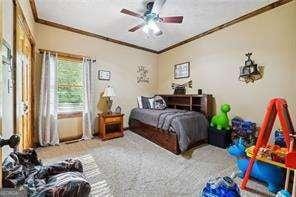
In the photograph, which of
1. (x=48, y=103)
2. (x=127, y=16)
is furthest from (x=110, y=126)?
(x=127, y=16)

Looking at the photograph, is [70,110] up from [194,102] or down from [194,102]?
down

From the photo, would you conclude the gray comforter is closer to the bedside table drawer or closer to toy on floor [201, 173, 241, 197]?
the bedside table drawer

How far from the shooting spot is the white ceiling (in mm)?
3055

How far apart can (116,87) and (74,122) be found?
1415mm

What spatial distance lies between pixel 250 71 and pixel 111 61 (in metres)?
3.27

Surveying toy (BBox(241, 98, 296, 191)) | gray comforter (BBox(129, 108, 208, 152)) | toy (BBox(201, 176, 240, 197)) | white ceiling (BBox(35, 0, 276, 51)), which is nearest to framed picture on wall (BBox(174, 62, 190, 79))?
white ceiling (BBox(35, 0, 276, 51))

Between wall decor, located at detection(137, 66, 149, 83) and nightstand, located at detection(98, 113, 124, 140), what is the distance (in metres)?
1.50

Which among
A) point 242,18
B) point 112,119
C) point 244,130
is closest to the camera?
point 244,130

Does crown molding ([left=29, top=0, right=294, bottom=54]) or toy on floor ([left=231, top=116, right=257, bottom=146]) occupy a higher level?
crown molding ([left=29, top=0, right=294, bottom=54])

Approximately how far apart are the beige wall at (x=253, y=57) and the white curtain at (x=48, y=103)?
3.29 metres

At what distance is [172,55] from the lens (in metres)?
5.36

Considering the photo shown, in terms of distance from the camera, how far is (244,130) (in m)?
3.37

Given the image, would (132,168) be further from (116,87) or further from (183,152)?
(116,87)

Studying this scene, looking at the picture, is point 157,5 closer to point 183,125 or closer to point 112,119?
point 183,125
